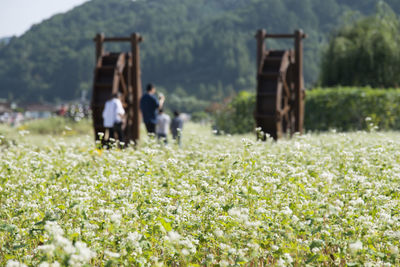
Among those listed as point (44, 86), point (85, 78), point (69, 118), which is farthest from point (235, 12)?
point (69, 118)

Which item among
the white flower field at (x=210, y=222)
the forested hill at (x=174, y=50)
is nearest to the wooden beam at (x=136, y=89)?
the white flower field at (x=210, y=222)

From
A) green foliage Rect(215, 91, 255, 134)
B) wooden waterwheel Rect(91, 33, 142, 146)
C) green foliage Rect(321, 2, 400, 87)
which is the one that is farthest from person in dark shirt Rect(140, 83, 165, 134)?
A: green foliage Rect(321, 2, 400, 87)

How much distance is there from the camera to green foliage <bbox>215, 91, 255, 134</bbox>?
21359 mm

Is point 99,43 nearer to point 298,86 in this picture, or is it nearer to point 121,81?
point 121,81

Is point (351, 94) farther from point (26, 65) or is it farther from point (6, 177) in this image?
point (26, 65)

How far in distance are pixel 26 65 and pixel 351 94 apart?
120m

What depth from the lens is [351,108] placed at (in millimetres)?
19406

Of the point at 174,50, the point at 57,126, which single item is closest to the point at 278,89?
the point at 57,126

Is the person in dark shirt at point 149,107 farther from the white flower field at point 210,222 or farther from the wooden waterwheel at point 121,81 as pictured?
the white flower field at point 210,222

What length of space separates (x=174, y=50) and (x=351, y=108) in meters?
112

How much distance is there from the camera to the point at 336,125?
19.9 m

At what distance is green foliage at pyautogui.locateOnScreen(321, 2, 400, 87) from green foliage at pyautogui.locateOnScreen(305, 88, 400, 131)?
249 inches

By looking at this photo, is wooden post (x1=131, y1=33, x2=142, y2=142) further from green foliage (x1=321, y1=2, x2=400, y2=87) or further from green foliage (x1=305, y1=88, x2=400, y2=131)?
green foliage (x1=321, y1=2, x2=400, y2=87)

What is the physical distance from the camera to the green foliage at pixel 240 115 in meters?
21.4
